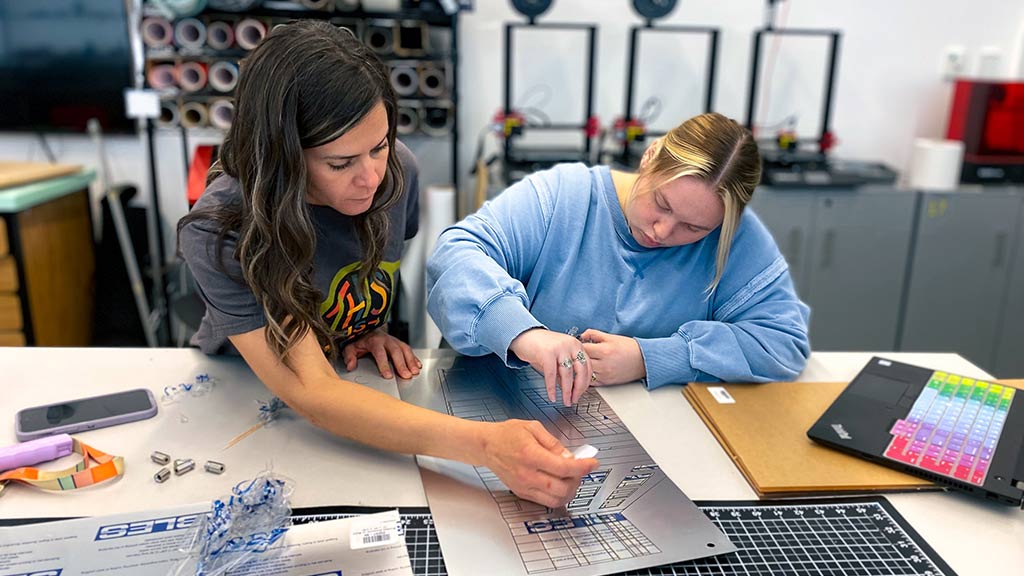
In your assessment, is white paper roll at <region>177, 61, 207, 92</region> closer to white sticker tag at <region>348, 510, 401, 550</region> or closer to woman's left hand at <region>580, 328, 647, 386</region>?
→ woman's left hand at <region>580, 328, 647, 386</region>

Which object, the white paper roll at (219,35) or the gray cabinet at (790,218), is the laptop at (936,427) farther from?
the white paper roll at (219,35)

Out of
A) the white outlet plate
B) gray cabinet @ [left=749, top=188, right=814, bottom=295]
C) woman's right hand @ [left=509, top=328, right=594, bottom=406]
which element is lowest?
gray cabinet @ [left=749, top=188, right=814, bottom=295]

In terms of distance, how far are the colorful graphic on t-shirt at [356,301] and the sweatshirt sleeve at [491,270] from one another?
0.25 ft

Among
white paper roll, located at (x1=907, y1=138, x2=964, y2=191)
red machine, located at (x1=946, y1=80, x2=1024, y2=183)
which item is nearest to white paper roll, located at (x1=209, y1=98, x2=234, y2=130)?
white paper roll, located at (x1=907, y1=138, x2=964, y2=191)

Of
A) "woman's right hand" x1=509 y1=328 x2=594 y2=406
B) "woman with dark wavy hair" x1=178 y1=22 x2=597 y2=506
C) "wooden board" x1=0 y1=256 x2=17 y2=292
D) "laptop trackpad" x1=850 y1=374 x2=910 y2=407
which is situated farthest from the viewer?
"wooden board" x1=0 y1=256 x2=17 y2=292

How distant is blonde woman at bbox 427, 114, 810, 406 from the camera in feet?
3.76

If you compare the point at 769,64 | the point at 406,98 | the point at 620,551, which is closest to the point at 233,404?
Result: the point at 620,551

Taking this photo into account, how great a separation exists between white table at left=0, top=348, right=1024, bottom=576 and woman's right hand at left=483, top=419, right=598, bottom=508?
10 cm

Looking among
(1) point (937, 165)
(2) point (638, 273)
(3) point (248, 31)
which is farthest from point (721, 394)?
(1) point (937, 165)

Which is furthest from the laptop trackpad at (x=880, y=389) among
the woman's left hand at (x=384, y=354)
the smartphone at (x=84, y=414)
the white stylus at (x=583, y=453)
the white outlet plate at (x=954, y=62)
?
the white outlet plate at (x=954, y=62)

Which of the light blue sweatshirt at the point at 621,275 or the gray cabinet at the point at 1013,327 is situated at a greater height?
the light blue sweatshirt at the point at 621,275

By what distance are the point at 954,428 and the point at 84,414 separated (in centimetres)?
118

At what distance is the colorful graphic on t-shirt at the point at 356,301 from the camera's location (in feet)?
3.81

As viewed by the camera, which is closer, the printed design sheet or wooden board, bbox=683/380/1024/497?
the printed design sheet
